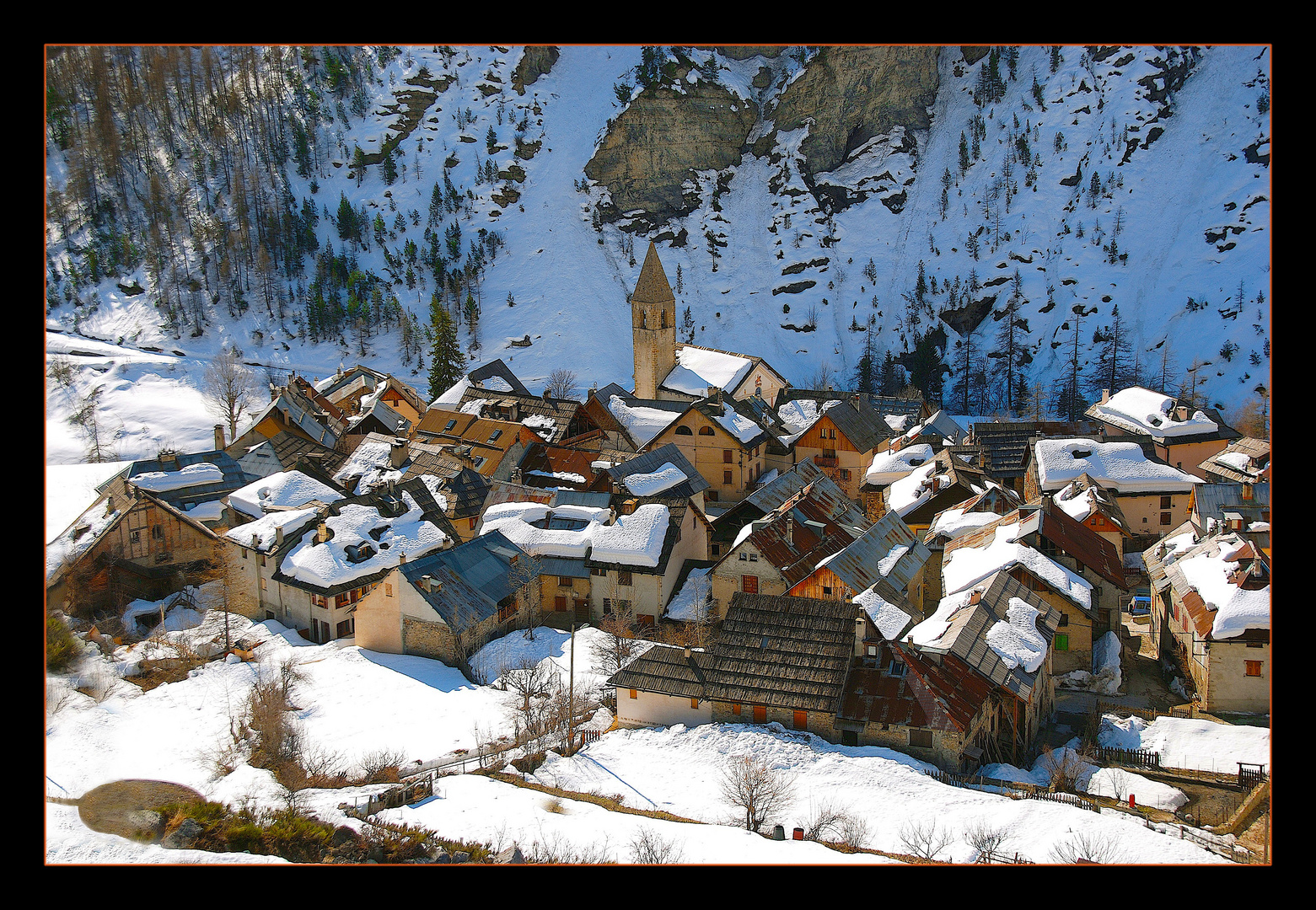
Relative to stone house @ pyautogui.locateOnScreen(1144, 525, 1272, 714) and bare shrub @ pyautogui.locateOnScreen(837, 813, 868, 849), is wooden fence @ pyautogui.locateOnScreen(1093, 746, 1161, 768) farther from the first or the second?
bare shrub @ pyautogui.locateOnScreen(837, 813, 868, 849)

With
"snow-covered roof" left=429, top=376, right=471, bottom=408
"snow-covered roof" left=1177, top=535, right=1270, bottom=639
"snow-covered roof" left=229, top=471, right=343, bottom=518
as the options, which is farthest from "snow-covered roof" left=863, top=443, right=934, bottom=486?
"snow-covered roof" left=229, top=471, right=343, bottom=518

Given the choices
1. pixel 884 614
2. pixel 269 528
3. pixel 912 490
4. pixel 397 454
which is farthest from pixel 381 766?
pixel 912 490

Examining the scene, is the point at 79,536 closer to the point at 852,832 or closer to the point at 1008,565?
the point at 852,832

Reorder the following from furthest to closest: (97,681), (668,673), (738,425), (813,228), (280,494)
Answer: (813,228) → (738,425) → (280,494) → (668,673) → (97,681)

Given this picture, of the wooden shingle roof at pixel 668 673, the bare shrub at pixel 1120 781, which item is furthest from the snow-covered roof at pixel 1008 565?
the wooden shingle roof at pixel 668 673

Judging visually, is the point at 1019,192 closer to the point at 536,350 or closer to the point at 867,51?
the point at 867,51

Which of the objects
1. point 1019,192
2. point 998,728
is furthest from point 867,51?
point 998,728

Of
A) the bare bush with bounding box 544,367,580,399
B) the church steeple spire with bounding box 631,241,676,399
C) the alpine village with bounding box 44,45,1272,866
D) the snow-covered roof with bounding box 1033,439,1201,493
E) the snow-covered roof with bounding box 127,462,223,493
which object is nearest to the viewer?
the alpine village with bounding box 44,45,1272,866
